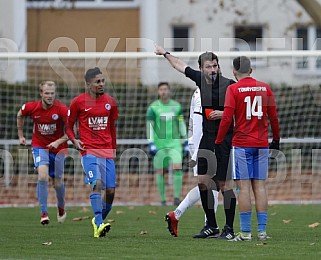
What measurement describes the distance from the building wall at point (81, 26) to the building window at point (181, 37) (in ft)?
4.14

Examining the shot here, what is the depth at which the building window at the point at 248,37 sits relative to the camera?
26.2 m

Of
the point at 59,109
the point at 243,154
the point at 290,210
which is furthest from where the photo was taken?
the point at 290,210

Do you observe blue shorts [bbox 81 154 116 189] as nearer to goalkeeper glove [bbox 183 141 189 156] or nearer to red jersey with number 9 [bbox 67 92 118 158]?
red jersey with number 9 [bbox 67 92 118 158]

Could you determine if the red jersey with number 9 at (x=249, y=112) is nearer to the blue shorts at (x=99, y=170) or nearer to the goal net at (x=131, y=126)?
the blue shorts at (x=99, y=170)

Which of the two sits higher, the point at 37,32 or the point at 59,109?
the point at 37,32

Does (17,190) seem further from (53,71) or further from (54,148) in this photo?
(54,148)

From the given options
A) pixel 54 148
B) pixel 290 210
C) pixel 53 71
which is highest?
pixel 53 71

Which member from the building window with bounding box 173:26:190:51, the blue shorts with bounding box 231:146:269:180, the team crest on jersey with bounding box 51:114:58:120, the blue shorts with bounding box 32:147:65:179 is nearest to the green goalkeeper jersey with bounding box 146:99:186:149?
the blue shorts with bounding box 32:147:65:179

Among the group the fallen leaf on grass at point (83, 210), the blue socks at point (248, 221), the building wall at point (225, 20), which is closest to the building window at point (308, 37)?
the building wall at point (225, 20)

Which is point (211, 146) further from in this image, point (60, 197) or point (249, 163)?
point (60, 197)

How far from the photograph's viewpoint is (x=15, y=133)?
20891 millimetres

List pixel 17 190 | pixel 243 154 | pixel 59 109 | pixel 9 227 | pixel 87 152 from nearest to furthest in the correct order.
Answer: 1. pixel 243 154
2. pixel 87 152
3. pixel 9 227
4. pixel 59 109
5. pixel 17 190

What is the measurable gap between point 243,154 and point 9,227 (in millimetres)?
4071

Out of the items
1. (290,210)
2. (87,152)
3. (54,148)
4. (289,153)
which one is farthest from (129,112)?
(87,152)
